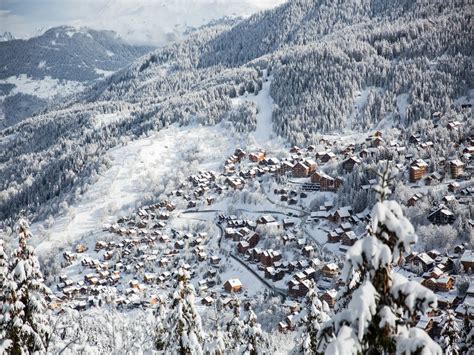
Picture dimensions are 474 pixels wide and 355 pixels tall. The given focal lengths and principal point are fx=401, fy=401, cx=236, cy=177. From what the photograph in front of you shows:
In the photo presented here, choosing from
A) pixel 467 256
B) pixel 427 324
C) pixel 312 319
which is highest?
pixel 312 319

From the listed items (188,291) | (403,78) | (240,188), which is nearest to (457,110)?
(403,78)

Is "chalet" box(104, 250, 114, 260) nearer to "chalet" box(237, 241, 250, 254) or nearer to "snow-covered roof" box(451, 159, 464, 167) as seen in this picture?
"chalet" box(237, 241, 250, 254)

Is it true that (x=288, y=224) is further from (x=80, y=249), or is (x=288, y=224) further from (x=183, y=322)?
(x=183, y=322)

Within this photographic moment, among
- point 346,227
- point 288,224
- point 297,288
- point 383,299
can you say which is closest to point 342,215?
point 346,227

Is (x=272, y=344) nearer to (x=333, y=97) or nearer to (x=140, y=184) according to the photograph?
(x=140, y=184)

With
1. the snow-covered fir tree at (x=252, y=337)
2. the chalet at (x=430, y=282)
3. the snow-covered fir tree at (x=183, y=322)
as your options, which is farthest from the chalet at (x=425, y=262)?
the snow-covered fir tree at (x=183, y=322)

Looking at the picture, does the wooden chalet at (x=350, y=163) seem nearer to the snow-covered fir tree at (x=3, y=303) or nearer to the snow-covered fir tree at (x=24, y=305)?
the snow-covered fir tree at (x=24, y=305)
